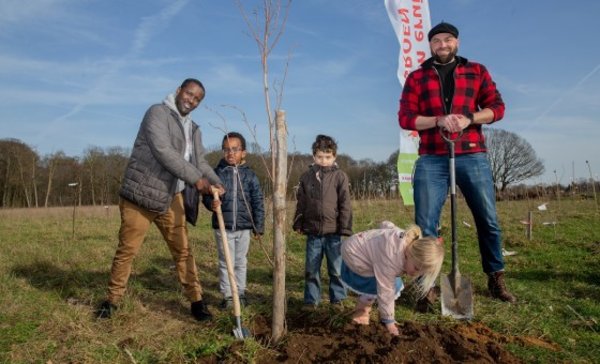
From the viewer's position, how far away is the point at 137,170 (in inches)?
149

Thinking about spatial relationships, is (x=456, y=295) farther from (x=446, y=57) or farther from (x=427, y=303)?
(x=446, y=57)

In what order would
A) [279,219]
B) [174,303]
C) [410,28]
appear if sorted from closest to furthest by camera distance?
A: [279,219] < [174,303] < [410,28]

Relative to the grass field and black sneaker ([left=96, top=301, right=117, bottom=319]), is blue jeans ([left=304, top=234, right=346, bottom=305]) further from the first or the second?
black sneaker ([left=96, top=301, right=117, bottom=319])

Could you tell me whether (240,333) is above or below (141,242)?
below

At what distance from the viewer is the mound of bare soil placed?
2.62 m

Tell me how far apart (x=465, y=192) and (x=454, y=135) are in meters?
0.53

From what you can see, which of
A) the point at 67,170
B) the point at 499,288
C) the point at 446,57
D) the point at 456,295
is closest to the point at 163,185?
the point at 456,295

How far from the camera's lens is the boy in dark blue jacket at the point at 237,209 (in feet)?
13.8

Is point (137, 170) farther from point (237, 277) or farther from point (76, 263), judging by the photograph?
point (76, 263)

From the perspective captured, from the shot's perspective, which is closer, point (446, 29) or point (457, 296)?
point (457, 296)

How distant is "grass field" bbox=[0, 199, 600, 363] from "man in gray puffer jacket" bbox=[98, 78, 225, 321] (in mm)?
304

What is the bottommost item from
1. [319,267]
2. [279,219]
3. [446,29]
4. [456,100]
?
[319,267]

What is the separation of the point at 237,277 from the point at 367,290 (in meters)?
1.42

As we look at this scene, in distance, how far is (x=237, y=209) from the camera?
4.27m
